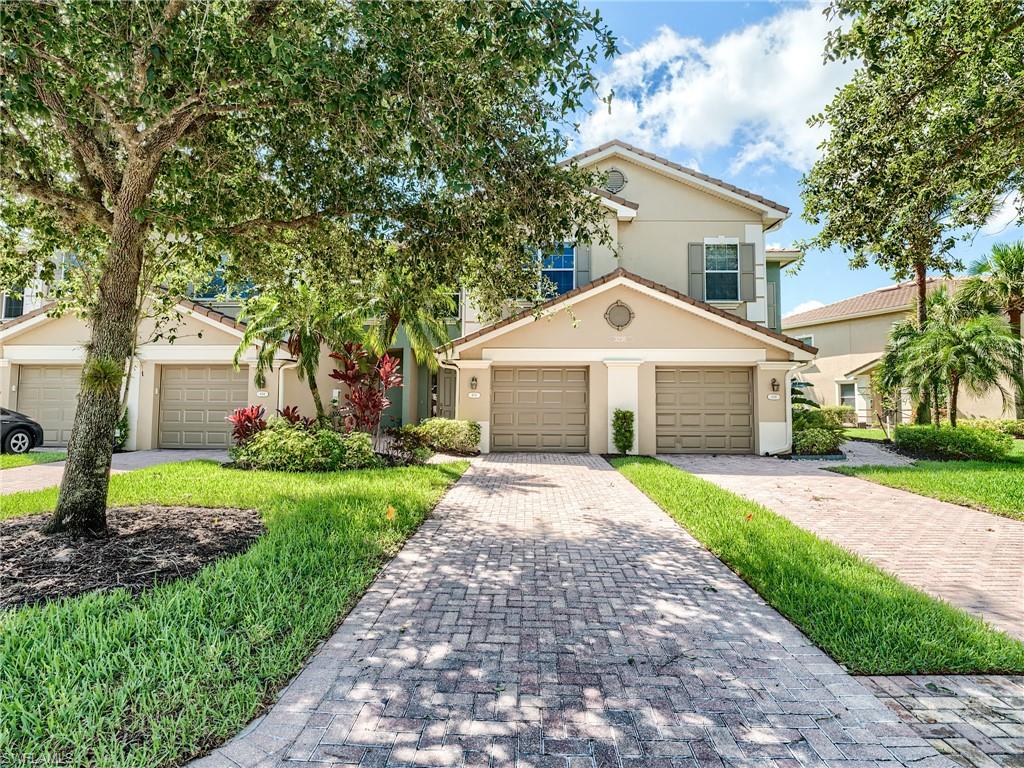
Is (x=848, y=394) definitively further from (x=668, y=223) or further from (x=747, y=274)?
(x=668, y=223)

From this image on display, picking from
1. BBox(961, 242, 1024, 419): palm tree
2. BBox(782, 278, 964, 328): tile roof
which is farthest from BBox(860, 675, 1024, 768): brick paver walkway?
BBox(782, 278, 964, 328): tile roof

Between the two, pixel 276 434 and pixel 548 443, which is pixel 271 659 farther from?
pixel 548 443

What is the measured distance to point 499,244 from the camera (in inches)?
246

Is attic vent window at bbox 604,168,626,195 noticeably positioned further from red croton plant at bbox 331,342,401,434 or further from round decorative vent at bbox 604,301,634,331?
red croton plant at bbox 331,342,401,434

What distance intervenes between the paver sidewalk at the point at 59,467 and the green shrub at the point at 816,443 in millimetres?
14776

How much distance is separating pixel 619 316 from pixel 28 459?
14549 millimetres

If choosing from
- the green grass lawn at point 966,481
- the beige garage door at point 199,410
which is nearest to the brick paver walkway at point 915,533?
the green grass lawn at point 966,481

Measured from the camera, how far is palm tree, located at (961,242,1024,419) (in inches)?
686

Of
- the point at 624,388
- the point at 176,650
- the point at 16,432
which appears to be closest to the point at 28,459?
the point at 16,432

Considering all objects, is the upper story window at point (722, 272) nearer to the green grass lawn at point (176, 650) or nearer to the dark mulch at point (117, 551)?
the green grass lawn at point (176, 650)

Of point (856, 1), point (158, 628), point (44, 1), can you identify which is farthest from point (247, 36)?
point (856, 1)

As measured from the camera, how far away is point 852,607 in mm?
3879

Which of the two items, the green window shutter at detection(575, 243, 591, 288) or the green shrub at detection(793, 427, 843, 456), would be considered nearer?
the green shrub at detection(793, 427, 843, 456)

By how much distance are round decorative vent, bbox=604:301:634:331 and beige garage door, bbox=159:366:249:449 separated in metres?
10.7
